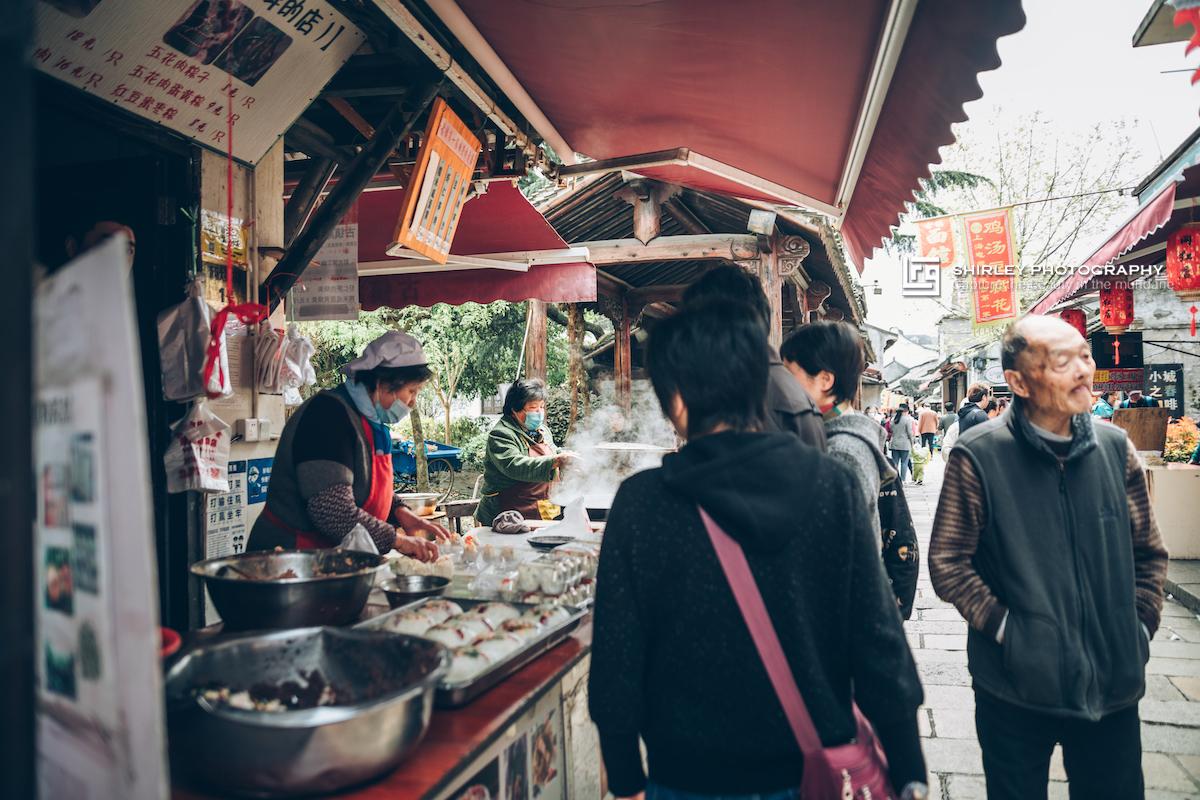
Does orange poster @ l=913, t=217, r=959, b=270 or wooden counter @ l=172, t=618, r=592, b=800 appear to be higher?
orange poster @ l=913, t=217, r=959, b=270

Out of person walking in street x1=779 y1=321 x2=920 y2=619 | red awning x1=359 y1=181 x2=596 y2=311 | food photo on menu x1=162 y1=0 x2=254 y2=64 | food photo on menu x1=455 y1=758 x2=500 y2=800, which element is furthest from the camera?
red awning x1=359 y1=181 x2=596 y2=311

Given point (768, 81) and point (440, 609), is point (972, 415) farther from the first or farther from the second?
point (440, 609)

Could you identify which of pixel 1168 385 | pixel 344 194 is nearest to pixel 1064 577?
pixel 344 194

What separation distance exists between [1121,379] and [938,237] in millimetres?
6193

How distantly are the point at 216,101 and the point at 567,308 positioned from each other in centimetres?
920

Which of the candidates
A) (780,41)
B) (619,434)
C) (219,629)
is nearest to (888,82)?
(780,41)

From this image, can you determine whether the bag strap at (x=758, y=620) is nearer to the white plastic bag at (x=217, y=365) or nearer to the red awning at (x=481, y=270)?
the white plastic bag at (x=217, y=365)

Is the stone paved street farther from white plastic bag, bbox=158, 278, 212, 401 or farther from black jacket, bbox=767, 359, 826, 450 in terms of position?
white plastic bag, bbox=158, 278, 212, 401

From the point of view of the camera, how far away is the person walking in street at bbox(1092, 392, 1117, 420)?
14.8 m

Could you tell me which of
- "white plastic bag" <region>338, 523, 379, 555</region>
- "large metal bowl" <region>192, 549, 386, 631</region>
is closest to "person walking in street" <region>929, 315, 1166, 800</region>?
"large metal bowl" <region>192, 549, 386, 631</region>

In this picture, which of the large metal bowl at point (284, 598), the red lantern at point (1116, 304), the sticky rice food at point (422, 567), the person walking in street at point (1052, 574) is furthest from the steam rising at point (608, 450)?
the red lantern at point (1116, 304)

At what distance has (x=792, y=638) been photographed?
1640mm

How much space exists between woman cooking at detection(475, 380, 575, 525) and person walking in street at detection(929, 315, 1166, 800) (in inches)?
137

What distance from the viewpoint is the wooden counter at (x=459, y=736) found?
158 centimetres
